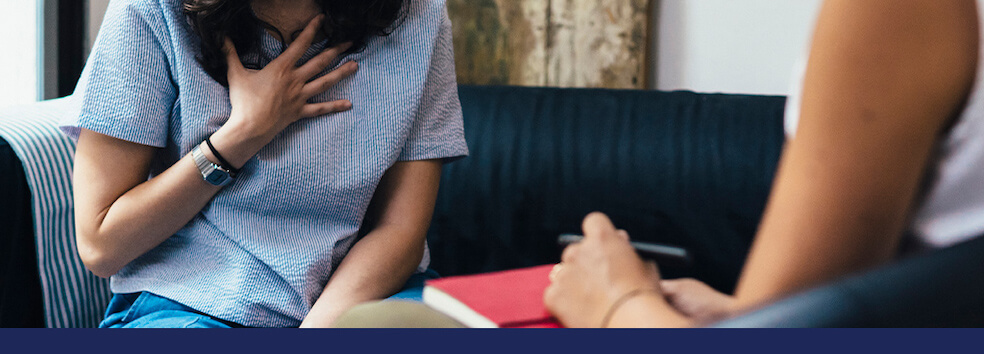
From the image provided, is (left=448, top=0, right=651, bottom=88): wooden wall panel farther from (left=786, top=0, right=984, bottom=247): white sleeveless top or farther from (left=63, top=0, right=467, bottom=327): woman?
(left=786, top=0, right=984, bottom=247): white sleeveless top

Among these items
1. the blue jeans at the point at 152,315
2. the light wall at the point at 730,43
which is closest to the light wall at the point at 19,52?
the blue jeans at the point at 152,315

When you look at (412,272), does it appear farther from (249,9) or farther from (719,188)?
(719,188)

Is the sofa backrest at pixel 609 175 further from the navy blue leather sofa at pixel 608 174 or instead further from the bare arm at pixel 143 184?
the bare arm at pixel 143 184

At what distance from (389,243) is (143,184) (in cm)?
30

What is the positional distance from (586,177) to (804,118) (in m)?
1.15

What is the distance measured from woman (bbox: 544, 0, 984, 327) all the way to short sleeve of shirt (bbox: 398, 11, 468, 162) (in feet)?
1.90

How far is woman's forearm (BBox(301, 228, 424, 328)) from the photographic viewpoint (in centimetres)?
87

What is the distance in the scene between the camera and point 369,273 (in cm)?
91

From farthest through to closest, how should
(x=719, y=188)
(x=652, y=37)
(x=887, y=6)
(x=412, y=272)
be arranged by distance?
1. (x=652, y=37)
2. (x=719, y=188)
3. (x=412, y=272)
4. (x=887, y=6)

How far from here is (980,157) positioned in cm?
39

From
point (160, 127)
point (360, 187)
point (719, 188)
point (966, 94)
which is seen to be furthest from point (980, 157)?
point (719, 188)

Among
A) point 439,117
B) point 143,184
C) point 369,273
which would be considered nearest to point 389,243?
point 369,273

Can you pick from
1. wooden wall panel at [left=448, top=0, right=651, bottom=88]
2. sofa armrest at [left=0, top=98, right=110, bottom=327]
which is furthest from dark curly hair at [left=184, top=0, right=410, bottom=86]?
wooden wall panel at [left=448, top=0, right=651, bottom=88]

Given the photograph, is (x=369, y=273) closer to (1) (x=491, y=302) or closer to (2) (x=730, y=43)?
(1) (x=491, y=302)
